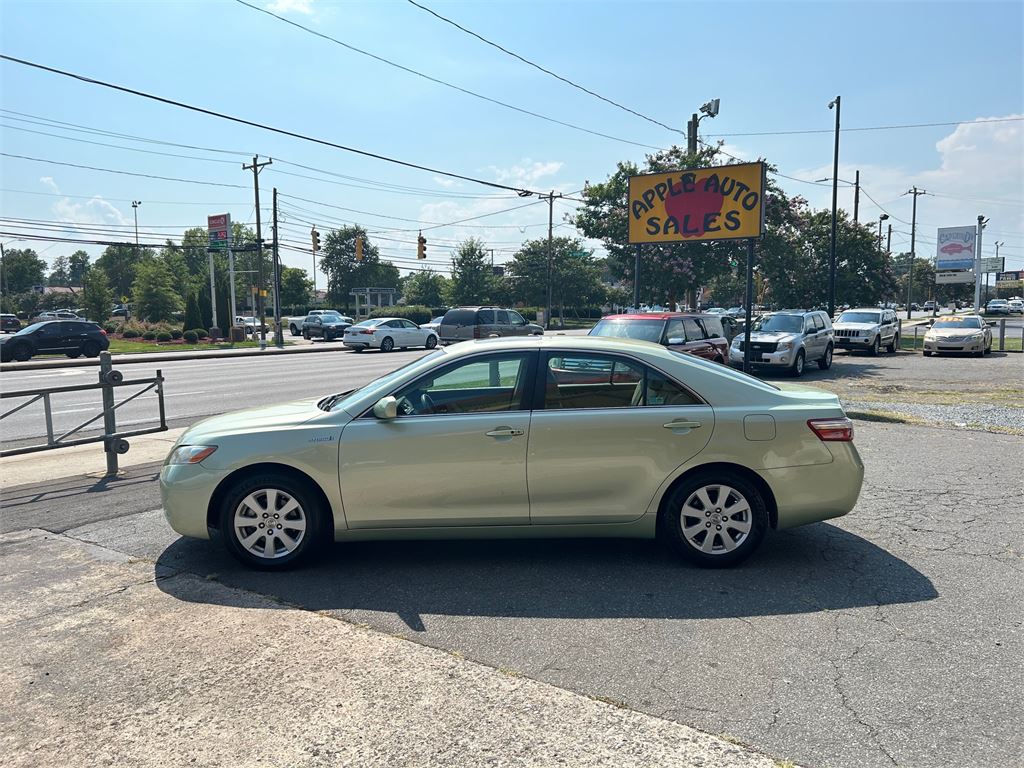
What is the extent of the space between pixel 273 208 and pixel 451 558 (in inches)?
1696

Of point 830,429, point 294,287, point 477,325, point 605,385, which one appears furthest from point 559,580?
point 294,287

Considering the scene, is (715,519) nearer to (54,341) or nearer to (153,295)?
(54,341)

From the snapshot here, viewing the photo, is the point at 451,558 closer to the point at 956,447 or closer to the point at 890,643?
the point at 890,643

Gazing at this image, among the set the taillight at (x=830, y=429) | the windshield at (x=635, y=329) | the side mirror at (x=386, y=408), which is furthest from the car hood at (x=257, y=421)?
the windshield at (x=635, y=329)

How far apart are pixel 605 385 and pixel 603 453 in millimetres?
473

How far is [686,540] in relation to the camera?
4750mm

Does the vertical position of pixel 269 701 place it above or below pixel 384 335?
below

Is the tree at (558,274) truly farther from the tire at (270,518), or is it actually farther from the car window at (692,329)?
the tire at (270,518)

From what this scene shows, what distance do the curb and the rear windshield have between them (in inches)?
380

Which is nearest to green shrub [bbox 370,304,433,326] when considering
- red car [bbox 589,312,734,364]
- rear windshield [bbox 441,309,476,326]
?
rear windshield [bbox 441,309,476,326]

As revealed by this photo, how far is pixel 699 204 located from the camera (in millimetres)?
16344

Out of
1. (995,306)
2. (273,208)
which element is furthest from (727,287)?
(273,208)

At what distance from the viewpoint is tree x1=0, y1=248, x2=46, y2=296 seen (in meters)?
118

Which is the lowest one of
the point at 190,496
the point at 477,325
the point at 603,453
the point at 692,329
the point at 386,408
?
the point at 190,496
